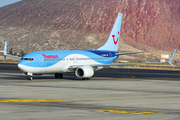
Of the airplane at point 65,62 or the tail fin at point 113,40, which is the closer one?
the airplane at point 65,62

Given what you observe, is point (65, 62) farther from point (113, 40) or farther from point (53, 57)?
point (113, 40)

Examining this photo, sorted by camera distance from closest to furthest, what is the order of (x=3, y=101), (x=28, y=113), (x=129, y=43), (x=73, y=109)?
(x=28, y=113) → (x=73, y=109) → (x=3, y=101) → (x=129, y=43)

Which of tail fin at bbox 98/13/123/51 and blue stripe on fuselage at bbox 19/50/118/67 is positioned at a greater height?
tail fin at bbox 98/13/123/51

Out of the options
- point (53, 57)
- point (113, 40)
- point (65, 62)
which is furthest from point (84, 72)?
point (113, 40)

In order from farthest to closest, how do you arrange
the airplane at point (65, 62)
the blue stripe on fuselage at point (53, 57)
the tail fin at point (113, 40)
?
the tail fin at point (113, 40) → the blue stripe on fuselage at point (53, 57) → the airplane at point (65, 62)

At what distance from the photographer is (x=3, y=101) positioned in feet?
70.1

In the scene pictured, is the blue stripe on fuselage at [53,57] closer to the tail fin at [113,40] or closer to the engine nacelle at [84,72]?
the tail fin at [113,40]

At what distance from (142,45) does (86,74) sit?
15467 cm

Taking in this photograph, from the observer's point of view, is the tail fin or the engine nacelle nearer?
the engine nacelle

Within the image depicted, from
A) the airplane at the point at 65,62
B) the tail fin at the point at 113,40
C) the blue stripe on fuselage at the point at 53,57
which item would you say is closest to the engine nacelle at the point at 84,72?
the airplane at the point at 65,62

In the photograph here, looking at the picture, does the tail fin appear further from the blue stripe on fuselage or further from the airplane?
the blue stripe on fuselage

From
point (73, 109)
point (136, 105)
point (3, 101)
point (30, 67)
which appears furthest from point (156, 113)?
point (30, 67)

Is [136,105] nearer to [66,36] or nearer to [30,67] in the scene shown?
[30,67]

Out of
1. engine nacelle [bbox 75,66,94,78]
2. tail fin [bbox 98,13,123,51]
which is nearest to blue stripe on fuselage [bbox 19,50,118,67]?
tail fin [bbox 98,13,123,51]
